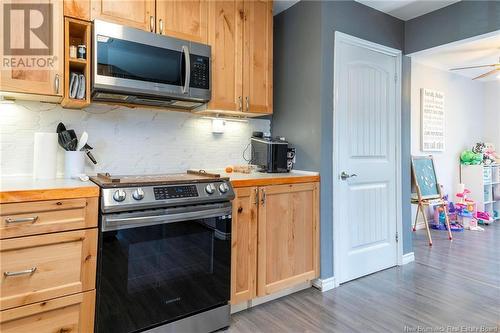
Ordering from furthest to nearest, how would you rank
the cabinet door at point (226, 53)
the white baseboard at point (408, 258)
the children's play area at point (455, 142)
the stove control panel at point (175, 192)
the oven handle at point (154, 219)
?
the children's play area at point (455, 142) → the white baseboard at point (408, 258) → the cabinet door at point (226, 53) → the stove control panel at point (175, 192) → the oven handle at point (154, 219)

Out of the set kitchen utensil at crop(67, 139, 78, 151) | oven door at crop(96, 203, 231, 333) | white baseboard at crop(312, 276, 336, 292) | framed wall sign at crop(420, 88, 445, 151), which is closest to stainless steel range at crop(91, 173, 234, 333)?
oven door at crop(96, 203, 231, 333)

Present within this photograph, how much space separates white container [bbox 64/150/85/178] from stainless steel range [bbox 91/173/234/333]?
0.28 m

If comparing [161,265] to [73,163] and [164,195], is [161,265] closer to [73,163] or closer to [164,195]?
[164,195]

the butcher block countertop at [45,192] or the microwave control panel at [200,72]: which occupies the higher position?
the microwave control panel at [200,72]

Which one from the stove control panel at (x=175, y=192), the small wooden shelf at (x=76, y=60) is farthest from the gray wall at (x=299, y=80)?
the small wooden shelf at (x=76, y=60)

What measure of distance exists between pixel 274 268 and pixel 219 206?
2.36 ft

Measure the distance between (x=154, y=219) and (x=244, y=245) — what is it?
2.31 ft

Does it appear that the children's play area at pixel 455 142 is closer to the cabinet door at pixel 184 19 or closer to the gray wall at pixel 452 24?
the gray wall at pixel 452 24

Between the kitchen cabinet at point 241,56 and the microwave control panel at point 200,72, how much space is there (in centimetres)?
9

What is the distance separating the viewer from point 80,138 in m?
2.11

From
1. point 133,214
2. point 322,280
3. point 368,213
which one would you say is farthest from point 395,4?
point 133,214

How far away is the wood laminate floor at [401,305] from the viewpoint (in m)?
2.00

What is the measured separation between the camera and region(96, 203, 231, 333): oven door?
5.23 feet

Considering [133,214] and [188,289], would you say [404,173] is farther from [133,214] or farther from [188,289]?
[133,214]
